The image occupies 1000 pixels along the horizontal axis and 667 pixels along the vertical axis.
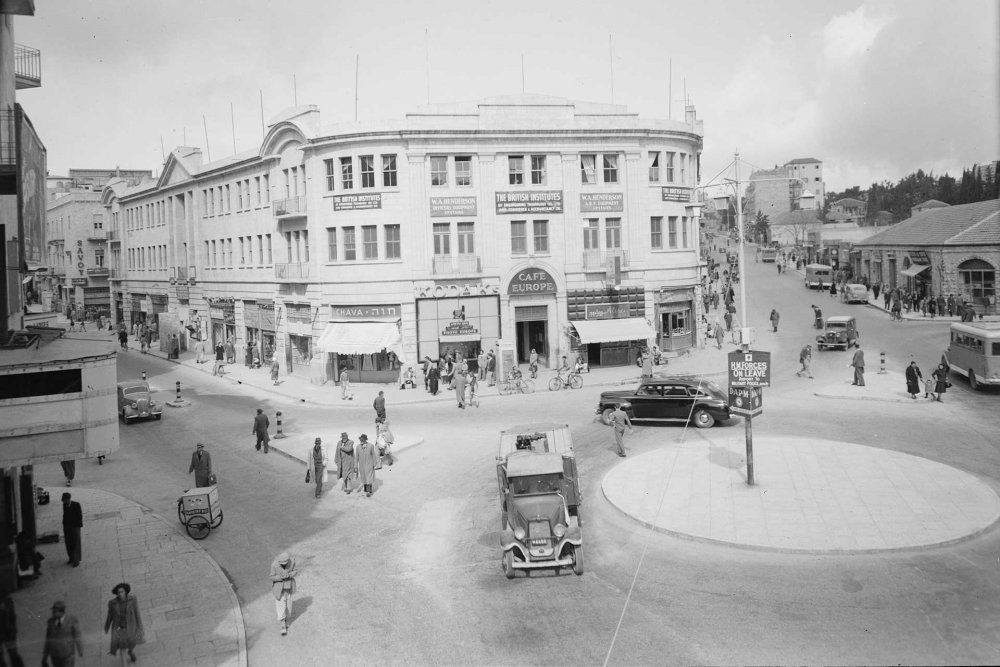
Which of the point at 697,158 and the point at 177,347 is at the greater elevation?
the point at 697,158

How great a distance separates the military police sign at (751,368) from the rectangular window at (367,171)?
24.9 m

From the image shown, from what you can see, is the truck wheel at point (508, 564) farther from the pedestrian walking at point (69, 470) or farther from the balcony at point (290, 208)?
the balcony at point (290, 208)

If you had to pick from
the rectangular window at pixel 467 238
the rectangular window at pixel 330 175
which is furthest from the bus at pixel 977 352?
the rectangular window at pixel 330 175

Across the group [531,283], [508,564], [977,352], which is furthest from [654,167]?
[508,564]

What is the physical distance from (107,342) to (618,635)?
10942 millimetres

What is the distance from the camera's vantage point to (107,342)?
51.5 feet

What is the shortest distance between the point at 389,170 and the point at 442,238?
4257mm

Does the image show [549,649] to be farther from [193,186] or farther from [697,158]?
[193,186]

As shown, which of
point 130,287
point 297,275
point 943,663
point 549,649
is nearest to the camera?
point 943,663

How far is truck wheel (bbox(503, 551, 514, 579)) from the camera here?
15.0m

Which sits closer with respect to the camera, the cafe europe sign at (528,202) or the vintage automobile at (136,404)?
the vintage automobile at (136,404)

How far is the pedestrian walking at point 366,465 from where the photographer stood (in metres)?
21.0

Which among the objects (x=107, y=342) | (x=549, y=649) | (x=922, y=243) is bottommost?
(x=549, y=649)

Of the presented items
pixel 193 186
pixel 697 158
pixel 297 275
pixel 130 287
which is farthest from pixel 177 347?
pixel 697 158
